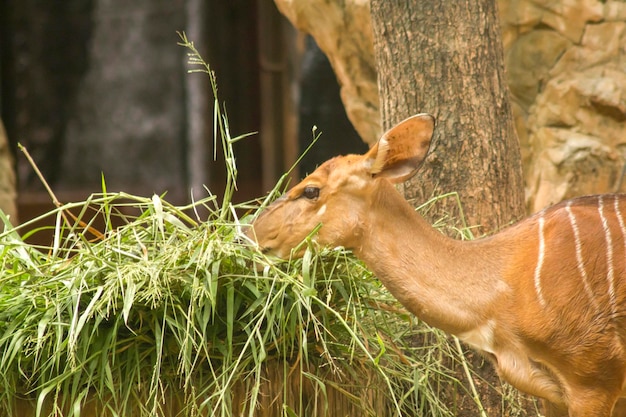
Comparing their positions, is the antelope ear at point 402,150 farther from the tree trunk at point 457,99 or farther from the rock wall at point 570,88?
the rock wall at point 570,88

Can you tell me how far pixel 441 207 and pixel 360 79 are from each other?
6.57ft

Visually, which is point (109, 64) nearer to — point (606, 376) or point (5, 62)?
point (5, 62)

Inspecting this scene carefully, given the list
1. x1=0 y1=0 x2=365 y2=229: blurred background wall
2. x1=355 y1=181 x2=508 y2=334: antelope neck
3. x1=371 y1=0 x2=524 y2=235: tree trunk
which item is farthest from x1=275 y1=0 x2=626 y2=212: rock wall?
x1=355 y1=181 x2=508 y2=334: antelope neck

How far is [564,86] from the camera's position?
4.58m

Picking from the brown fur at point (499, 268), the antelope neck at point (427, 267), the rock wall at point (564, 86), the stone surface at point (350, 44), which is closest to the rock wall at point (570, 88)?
the rock wall at point (564, 86)

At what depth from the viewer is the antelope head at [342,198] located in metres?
2.48

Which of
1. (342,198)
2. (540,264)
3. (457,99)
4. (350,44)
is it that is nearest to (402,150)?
(342,198)

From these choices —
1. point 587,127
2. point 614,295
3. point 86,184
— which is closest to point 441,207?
point 614,295

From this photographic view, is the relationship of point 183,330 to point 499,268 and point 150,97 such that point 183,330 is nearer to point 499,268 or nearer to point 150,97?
point 499,268

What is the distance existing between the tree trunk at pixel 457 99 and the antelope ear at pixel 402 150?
1.95ft

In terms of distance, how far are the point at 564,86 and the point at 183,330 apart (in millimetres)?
2789

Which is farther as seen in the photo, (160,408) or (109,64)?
(109,64)

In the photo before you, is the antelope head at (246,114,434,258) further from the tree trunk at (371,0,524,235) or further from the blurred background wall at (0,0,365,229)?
the blurred background wall at (0,0,365,229)

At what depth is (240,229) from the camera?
2557mm
